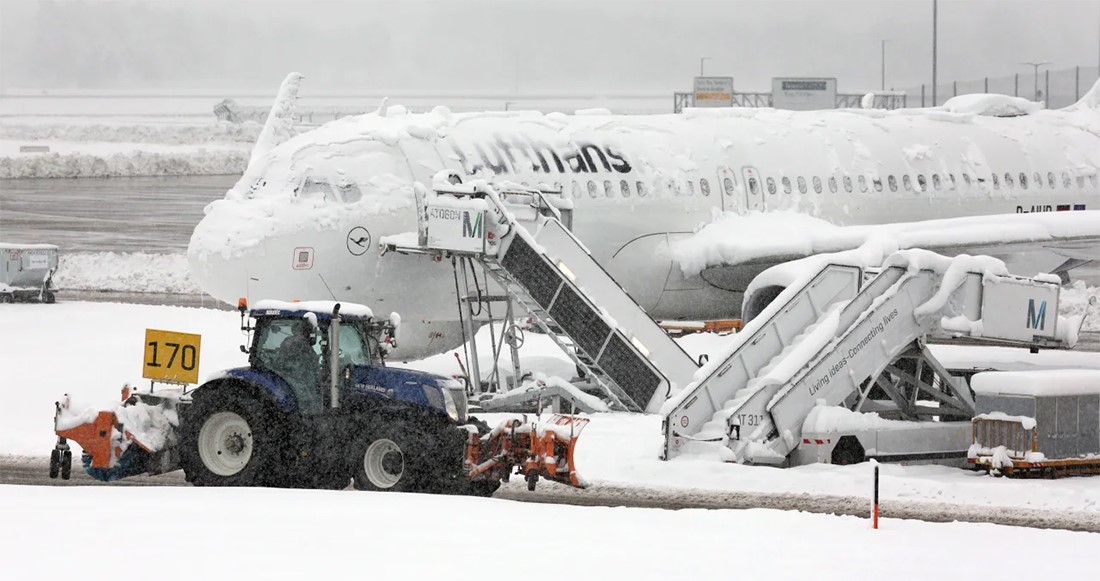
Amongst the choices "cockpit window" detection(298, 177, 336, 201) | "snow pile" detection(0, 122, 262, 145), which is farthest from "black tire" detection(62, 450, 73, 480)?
"snow pile" detection(0, 122, 262, 145)

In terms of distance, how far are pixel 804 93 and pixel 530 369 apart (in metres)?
58.1

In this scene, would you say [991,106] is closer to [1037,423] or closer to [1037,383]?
[1037,383]

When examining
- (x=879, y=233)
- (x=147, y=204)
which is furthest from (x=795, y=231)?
(x=147, y=204)

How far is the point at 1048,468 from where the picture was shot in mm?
18891

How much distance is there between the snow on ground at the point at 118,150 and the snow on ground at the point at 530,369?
4098 centimetres

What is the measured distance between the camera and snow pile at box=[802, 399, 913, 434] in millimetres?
19453

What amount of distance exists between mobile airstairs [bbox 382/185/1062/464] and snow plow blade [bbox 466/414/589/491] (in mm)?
3023

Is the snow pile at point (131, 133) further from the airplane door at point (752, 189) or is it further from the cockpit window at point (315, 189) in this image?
the cockpit window at point (315, 189)

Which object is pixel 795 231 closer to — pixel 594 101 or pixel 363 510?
pixel 363 510

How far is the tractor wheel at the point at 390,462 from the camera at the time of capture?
16.1m

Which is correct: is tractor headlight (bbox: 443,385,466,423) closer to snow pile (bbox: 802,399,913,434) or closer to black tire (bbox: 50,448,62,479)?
black tire (bbox: 50,448,62,479)

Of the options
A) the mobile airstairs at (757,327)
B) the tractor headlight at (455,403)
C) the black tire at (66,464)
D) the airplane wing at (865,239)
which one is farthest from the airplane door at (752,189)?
the black tire at (66,464)

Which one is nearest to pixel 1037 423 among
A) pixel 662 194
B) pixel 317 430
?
pixel 317 430

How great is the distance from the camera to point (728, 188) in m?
27.6
